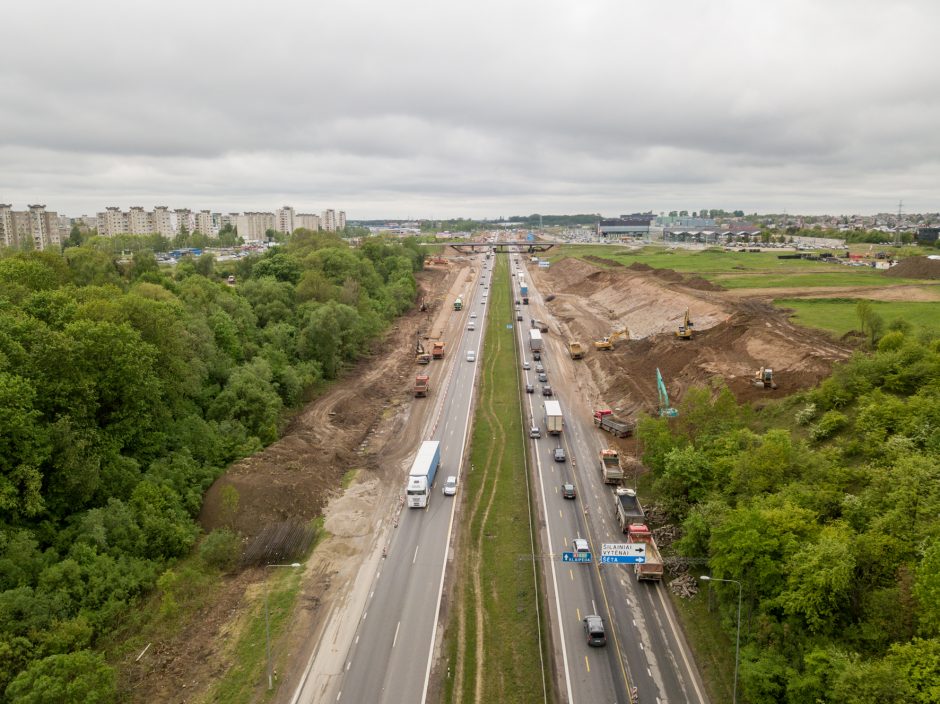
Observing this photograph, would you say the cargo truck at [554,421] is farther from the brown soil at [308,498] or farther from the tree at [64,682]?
the tree at [64,682]

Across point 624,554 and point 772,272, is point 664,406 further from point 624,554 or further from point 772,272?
point 772,272

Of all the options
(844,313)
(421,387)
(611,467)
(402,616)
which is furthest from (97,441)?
(844,313)

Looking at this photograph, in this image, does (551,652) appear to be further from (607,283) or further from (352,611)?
(607,283)

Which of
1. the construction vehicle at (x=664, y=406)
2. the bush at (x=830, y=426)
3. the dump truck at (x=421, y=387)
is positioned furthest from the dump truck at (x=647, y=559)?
the dump truck at (x=421, y=387)

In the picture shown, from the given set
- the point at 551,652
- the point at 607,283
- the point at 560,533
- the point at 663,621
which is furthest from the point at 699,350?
the point at 607,283

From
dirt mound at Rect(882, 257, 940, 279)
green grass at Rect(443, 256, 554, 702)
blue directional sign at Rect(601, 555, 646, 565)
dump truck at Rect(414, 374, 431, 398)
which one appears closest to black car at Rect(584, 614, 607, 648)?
green grass at Rect(443, 256, 554, 702)

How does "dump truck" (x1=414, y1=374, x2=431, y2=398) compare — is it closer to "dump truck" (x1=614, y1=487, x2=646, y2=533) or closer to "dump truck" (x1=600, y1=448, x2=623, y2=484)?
"dump truck" (x1=600, y1=448, x2=623, y2=484)
